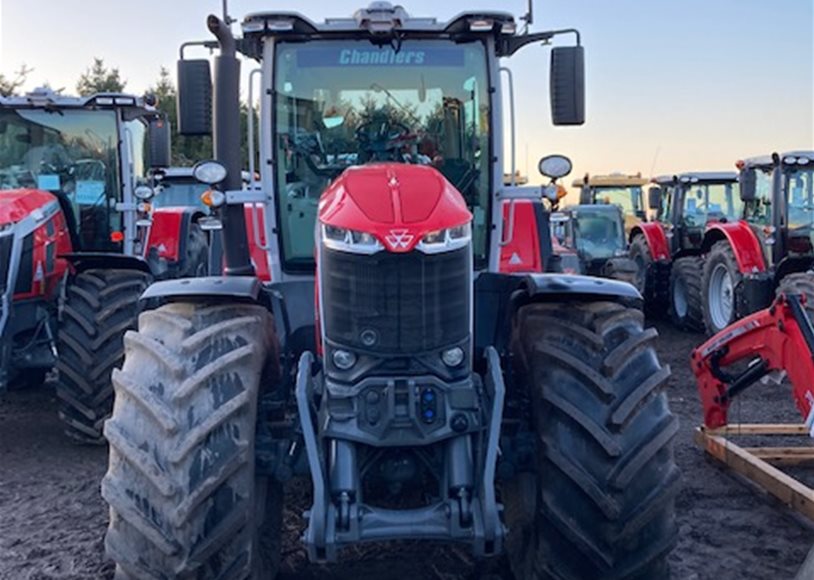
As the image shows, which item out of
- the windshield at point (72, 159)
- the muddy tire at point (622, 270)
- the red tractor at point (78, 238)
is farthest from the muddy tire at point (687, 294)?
the windshield at point (72, 159)

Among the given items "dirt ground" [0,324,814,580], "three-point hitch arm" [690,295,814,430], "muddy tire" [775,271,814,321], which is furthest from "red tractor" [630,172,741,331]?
"three-point hitch arm" [690,295,814,430]

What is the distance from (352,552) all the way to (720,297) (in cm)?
881

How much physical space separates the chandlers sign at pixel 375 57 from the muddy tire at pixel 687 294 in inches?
344

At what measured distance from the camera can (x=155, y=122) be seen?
8.59 metres

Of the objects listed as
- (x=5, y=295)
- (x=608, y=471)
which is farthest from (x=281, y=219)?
(x=5, y=295)

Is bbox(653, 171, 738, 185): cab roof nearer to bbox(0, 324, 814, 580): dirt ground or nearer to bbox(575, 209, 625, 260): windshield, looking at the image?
bbox(575, 209, 625, 260): windshield

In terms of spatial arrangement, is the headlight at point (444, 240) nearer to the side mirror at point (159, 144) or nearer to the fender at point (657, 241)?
the side mirror at point (159, 144)

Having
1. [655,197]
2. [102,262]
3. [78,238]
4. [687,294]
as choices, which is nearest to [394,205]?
[102,262]

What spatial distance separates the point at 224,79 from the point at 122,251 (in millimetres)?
4771

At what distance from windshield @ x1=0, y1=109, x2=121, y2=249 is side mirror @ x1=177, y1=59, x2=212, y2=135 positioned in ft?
13.1

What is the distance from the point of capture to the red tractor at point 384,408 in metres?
3.39

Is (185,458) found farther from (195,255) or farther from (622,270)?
(622,270)

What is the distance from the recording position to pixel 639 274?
14.6 m

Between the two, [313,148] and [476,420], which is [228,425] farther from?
[313,148]
